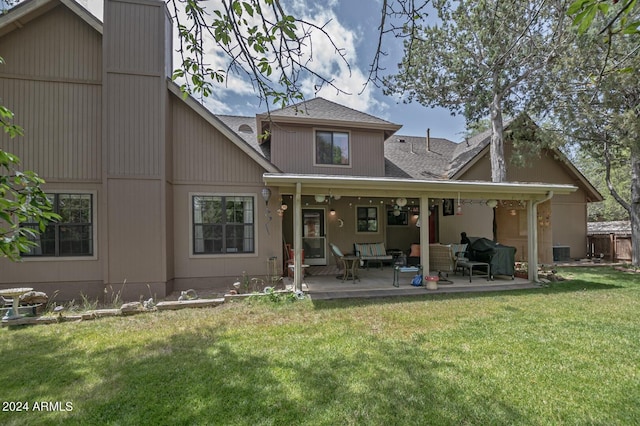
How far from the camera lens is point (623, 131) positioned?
10.1 m

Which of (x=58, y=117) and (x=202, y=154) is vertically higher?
(x=58, y=117)

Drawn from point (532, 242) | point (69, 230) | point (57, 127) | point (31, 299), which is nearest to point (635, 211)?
point (532, 242)

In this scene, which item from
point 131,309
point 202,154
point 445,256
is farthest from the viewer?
point 445,256

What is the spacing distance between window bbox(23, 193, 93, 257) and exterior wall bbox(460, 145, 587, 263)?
12.5 metres

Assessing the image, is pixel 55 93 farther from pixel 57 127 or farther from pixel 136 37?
pixel 136 37

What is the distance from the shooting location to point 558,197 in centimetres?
1278

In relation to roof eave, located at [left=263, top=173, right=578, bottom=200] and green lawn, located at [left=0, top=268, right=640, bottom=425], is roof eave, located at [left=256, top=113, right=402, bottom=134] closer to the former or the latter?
roof eave, located at [left=263, top=173, right=578, bottom=200]

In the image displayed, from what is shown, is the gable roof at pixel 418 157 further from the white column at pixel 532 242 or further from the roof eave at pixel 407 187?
the white column at pixel 532 242

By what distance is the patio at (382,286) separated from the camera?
6.95 metres

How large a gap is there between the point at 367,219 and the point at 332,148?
3.09 metres

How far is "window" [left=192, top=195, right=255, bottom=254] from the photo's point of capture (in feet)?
25.5

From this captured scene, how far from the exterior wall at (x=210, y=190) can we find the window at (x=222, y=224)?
0.15m

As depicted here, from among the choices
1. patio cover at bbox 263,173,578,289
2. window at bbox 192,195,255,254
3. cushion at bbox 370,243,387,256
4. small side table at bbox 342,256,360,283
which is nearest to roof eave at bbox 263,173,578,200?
patio cover at bbox 263,173,578,289

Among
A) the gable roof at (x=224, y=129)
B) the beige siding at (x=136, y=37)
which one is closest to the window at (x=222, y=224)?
the gable roof at (x=224, y=129)
